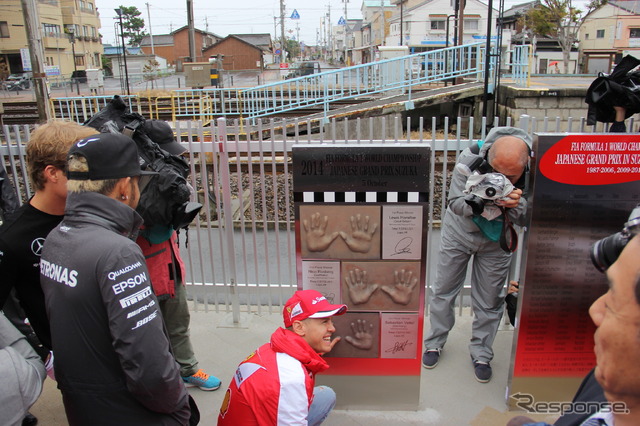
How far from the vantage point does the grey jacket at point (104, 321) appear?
1656 millimetres

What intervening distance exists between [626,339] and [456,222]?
2335 mm

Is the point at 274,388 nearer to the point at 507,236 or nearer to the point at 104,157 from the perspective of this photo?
the point at 104,157

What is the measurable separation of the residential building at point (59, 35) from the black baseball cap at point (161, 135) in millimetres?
36145

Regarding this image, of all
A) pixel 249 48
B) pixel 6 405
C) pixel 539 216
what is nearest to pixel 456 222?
pixel 539 216

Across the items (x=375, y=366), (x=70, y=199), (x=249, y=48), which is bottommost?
(x=375, y=366)

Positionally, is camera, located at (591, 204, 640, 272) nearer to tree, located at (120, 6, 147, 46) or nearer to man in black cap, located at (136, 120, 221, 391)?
man in black cap, located at (136, 120, 221, 391)

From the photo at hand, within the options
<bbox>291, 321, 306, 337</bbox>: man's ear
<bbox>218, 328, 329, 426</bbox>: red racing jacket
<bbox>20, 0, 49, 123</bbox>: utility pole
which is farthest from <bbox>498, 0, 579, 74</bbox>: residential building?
<bbox>218, 328, 329, 426</bbox>: red racing jacket

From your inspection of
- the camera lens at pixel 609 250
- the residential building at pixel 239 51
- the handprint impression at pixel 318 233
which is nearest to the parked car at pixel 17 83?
the residential building at pixel 239 51

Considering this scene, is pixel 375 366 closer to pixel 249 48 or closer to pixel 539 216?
pixel 539 216

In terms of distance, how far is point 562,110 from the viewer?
1433 centimetres

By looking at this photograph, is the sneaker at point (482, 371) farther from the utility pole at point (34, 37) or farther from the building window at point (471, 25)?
the building window at point (471, 25)

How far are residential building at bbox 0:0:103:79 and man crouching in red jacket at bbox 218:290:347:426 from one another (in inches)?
1478

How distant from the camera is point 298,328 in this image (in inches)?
97.0
